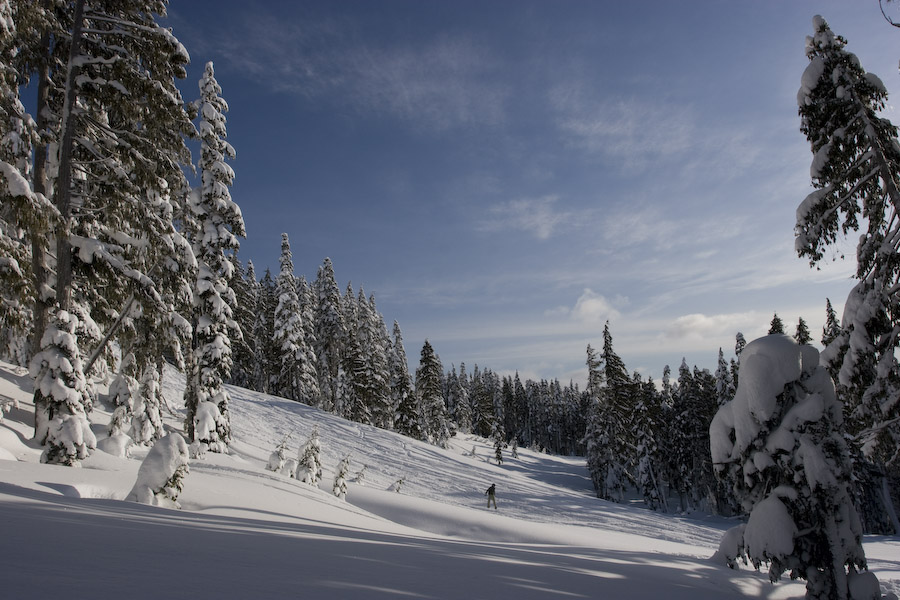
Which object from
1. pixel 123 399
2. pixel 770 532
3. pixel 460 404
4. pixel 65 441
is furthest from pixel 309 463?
pixel 460 404

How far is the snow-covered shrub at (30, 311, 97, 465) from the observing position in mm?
8945

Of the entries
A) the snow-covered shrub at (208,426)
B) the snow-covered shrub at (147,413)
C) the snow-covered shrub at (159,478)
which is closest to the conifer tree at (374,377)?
the snow-covered shrub at (208,426)

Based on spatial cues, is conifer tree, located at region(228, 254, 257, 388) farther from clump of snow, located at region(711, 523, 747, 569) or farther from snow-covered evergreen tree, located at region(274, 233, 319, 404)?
clump of snow, located at region(711, 523, 747, 569)

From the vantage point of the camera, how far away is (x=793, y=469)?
24.9 feet

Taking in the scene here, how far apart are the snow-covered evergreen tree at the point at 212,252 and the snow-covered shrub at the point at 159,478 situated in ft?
40.2

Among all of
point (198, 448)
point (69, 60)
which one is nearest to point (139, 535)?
point (69, 60)

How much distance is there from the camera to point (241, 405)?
36562 mm

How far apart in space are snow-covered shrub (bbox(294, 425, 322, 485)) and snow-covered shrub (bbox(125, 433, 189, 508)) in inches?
505

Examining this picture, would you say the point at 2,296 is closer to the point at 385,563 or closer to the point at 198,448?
the point at 198,448

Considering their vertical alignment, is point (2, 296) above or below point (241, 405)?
above

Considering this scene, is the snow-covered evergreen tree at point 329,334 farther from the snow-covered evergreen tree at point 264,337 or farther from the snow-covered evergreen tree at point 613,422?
the snow-covered evergreen tree at point 613,422

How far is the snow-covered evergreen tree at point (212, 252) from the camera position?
64.0 feet

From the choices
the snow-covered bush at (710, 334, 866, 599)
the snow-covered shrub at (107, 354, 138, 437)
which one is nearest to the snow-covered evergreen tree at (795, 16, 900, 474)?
the snow-covered bush at (710, 334, 866, 599)

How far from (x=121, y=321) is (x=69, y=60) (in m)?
5.67
